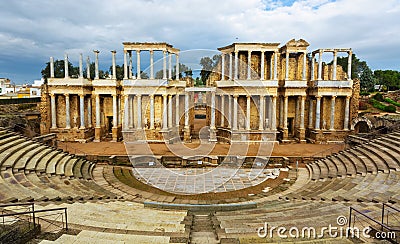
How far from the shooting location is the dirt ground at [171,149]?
2328 centimetres

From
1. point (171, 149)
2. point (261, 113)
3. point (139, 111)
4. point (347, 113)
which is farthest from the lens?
point (139, 111)

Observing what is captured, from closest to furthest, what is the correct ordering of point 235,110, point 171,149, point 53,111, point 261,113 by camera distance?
point 171,149 → point 235,110 → point 261,113 → point 53,111

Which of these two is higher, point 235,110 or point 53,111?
point 235,110

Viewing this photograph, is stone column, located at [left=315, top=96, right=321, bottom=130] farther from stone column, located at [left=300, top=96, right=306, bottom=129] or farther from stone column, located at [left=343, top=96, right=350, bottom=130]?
stone column, located at [left=343, top=96, right=350, bottom=130]

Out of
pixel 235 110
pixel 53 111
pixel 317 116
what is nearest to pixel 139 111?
pixel 53 111

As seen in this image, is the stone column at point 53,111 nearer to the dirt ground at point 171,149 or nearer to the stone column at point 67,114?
the stone column at point 67,114

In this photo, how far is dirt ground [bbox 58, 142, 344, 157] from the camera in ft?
76.4

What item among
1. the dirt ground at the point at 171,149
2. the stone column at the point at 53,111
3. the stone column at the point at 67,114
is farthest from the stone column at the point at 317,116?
the stone column at the point at 53,111

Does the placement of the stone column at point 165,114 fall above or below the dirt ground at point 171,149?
above

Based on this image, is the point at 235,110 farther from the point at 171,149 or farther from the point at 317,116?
the point at 317,116

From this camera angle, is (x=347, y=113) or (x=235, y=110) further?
(x=347, y=113)

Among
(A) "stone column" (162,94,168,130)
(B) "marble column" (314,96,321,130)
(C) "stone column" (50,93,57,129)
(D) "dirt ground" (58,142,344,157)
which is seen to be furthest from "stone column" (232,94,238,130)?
(C) "stone column" (50,93,57,129)

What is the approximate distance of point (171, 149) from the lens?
2509 centimetres

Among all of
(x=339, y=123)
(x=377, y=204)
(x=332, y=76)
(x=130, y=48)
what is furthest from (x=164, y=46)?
(x=377, y=204)
